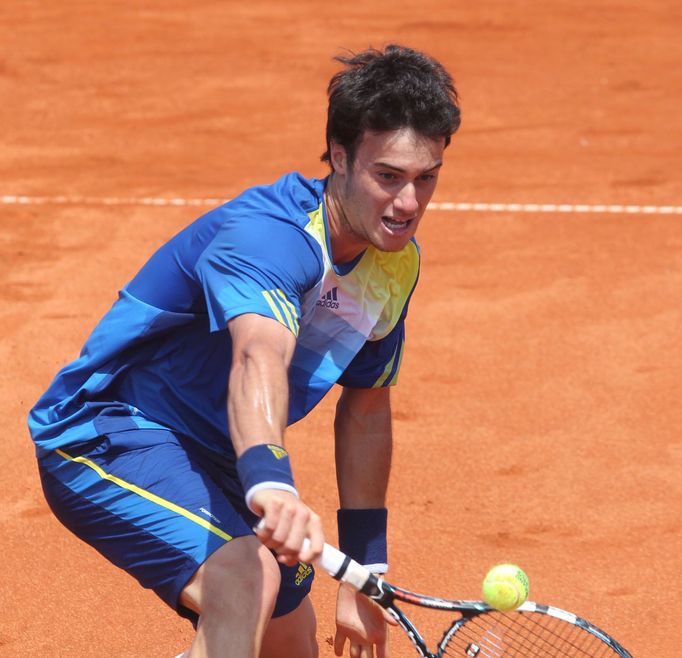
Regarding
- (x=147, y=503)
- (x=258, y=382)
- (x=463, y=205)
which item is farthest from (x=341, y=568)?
(x=463, y=205)

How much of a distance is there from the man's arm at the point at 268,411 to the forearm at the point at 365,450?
0.94 meters

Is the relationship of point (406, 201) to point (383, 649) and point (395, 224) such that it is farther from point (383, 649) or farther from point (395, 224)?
point (383, 649)

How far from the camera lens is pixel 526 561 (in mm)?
5531

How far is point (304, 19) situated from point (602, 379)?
854 centimetres

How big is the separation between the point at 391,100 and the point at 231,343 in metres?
0.85

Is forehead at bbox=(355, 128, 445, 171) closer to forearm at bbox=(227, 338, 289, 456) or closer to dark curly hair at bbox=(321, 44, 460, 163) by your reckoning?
dark curly hair at bbox=(321, 44, 460, 163)

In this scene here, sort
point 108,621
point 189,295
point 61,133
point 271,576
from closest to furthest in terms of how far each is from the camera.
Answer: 1. point 271,576
2. point 189,295
3. point 108,621
4. point 61,133

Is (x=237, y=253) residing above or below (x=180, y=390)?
above

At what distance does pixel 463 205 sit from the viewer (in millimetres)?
9711

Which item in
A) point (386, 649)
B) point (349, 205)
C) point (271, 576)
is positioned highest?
point (349, 205)

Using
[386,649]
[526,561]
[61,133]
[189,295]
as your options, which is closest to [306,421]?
[526,561]

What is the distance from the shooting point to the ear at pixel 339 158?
3754mm

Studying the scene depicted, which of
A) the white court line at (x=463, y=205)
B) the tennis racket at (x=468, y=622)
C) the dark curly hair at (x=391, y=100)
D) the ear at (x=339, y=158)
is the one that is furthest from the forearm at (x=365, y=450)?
the white court line at (x=463, y=205)

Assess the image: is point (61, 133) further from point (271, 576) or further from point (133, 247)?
point (271, 576)
